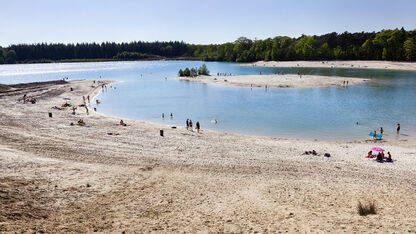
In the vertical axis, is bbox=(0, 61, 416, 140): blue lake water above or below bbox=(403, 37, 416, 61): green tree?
below

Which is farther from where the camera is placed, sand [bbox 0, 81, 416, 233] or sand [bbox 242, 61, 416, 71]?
sand [bbox 242, 61, 416, 71]

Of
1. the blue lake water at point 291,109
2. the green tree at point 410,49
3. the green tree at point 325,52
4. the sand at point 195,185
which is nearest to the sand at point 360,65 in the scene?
the green tree at point 410,49

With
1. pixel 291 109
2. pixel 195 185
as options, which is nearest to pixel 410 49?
pixel 291 109

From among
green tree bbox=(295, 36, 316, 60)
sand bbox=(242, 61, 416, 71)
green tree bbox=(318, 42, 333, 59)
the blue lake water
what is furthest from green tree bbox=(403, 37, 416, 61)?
the blue lake water

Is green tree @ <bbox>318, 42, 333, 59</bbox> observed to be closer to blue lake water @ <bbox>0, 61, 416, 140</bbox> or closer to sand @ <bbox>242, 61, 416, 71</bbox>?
sand @ <bbox>242, 61, 416, 71</bbox>

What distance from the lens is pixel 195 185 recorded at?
51.7 feet

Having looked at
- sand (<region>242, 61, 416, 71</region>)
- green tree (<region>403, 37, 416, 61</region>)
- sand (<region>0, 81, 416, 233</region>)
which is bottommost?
sand (<region>0, 81, 416, 233</region>)

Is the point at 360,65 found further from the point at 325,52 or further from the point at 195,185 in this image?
the point at 195,185

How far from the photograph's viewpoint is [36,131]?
2811 centimetres

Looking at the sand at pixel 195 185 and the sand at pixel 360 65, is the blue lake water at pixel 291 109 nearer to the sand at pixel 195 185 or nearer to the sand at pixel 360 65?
the sand at pixel 195 185

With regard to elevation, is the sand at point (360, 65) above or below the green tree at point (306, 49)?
below

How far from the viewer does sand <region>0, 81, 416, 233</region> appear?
10.8 metres

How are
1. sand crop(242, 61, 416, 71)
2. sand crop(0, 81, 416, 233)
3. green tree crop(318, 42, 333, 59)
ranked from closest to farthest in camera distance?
sand crop(0, 81, 416, 233), sand crop(242, 61, 416, 71), green tree crop(318, 42, 333, 59)

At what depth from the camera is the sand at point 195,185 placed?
35.3 feet
